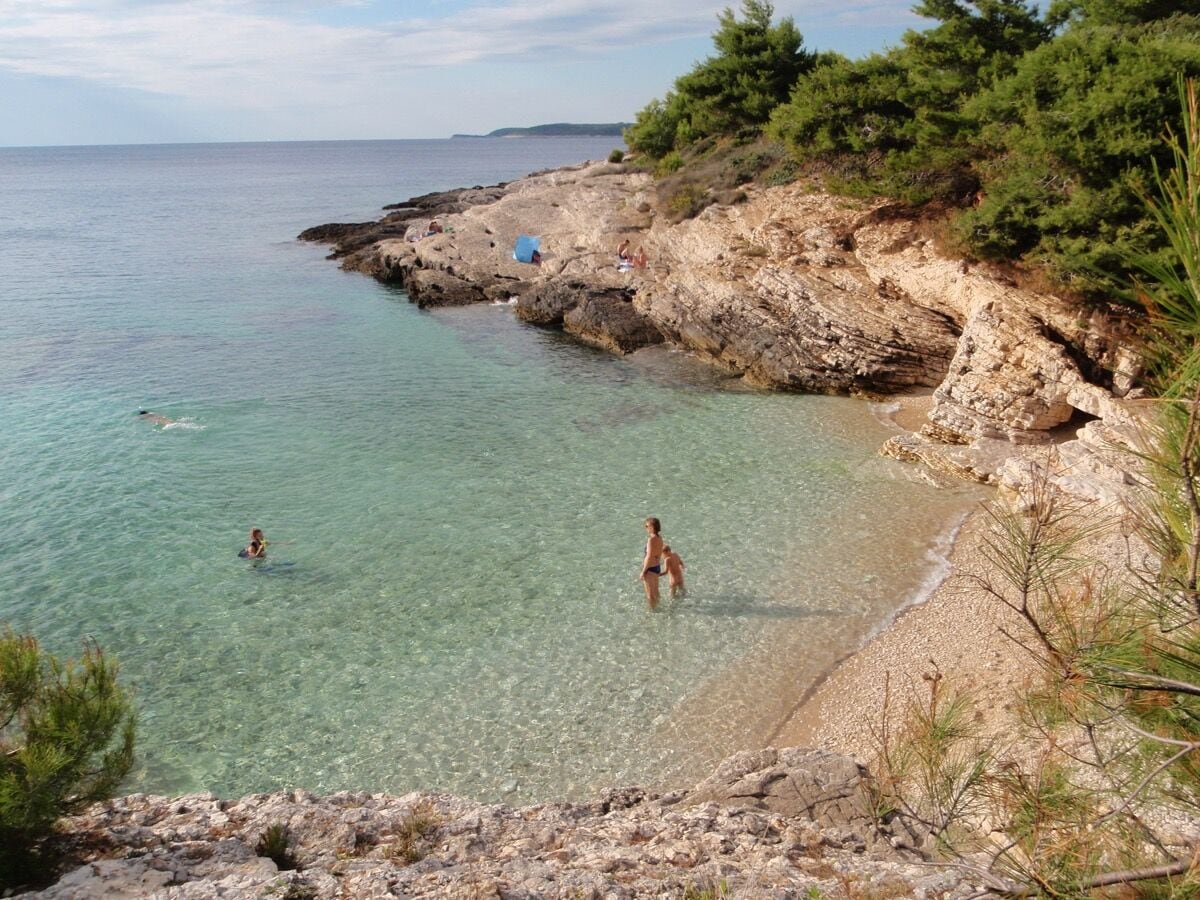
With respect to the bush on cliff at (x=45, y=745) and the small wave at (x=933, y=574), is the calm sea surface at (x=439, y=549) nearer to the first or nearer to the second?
the small wave at (x=933, y=574)

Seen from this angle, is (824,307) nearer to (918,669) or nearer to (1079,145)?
(1079,145)

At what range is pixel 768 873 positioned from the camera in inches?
246

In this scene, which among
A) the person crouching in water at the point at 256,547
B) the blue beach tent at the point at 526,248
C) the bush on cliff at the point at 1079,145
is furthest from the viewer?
the blue beach tent at the point at 526,248

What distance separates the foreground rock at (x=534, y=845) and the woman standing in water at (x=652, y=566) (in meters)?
4.68

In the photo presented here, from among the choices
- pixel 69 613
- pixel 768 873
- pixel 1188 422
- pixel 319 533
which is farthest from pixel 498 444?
pixel 1188 422

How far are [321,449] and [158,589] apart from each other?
671cm

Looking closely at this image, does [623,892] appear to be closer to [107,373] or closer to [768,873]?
[768,873]

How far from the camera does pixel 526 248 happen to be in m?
37.9

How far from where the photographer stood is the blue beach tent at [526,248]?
3781cm

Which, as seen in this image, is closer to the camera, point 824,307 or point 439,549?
point 439,549

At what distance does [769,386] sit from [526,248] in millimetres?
17471

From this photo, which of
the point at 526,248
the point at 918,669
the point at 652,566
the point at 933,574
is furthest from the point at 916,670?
the point at 526,248

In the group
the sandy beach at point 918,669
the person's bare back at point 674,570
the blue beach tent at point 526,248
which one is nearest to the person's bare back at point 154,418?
the person's bare back at point 674,570

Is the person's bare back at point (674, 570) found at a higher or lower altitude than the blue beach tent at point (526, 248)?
lower
